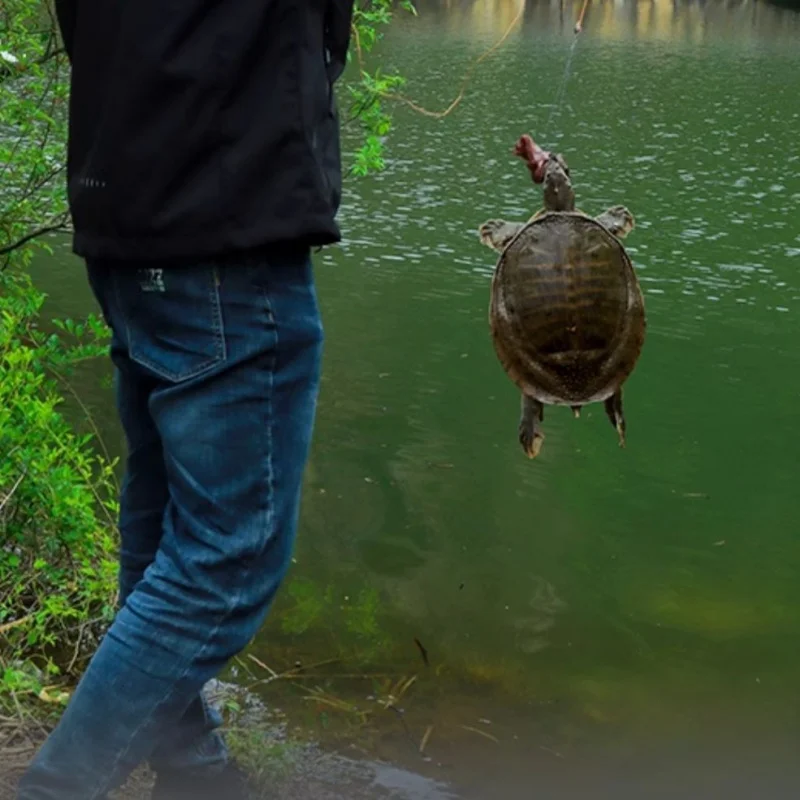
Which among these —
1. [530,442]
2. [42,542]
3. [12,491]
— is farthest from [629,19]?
[12,491]

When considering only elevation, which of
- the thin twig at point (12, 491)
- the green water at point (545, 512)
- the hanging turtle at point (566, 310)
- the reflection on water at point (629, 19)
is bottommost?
the reflection on water at point (629, 19)

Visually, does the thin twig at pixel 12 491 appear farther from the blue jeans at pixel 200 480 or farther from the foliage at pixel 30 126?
the foliage at pixel 30 126

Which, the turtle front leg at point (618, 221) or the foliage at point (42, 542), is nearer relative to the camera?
the foliage at point (42, 542)

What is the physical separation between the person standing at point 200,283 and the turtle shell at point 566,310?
69.4 inches

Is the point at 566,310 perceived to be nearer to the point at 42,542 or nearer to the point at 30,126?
the point at 42,542

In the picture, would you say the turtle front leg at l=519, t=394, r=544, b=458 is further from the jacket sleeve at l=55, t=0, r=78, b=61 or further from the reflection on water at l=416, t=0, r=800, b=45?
the reflection on water at l=416, t=0, r=800, b=45

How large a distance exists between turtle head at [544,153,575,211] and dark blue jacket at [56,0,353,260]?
2.05 m

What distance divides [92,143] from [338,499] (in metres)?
3.19

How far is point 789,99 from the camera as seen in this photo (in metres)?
16.2

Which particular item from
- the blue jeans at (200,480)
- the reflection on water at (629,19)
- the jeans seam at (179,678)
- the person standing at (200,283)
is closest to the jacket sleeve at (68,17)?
the person standing at (200,283)

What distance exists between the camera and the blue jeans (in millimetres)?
1681

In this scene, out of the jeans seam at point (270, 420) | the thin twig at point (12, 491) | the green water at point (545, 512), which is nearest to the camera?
the jeans seam at point (270, 420)

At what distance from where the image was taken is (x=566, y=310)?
3441 millimetres

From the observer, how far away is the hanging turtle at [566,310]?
136 inches
